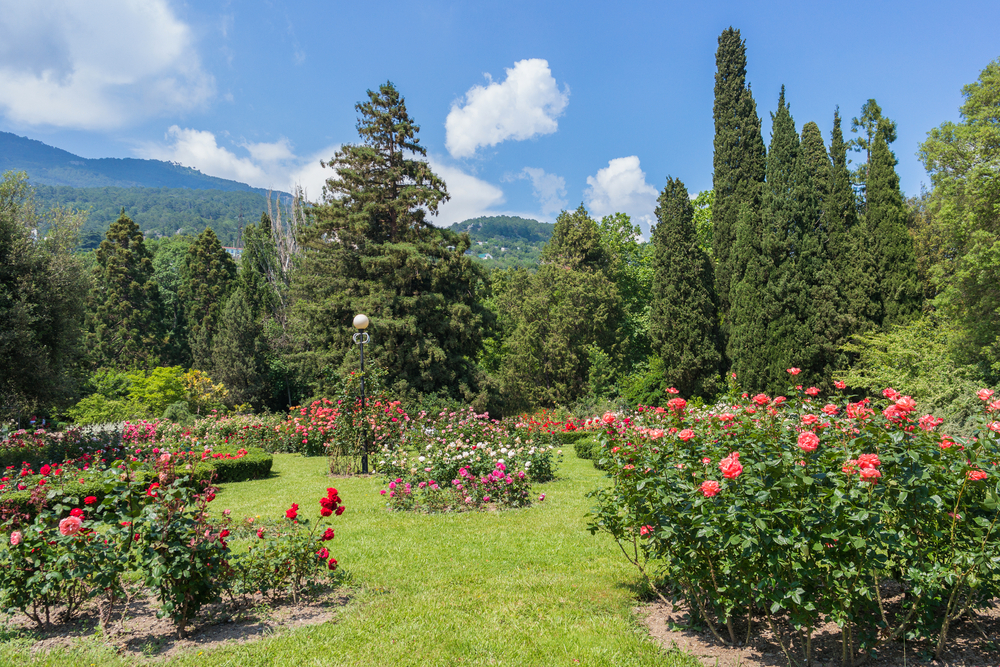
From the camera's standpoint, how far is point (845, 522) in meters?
2.55

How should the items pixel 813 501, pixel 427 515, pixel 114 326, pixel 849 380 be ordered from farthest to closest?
pixel 114 326
pixel 849 380
pixel 427 515
pixel 813 501

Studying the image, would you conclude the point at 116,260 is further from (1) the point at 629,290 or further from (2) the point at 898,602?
(2) the point at 898,602

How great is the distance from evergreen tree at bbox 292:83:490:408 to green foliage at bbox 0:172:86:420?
710cm

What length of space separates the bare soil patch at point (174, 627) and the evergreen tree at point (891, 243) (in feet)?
63.9

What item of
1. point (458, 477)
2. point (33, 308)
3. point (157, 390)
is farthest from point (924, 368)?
point (157, 390)

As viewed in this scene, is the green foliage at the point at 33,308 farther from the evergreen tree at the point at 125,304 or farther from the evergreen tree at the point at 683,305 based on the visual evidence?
the evergreen tree at the point at 683,305

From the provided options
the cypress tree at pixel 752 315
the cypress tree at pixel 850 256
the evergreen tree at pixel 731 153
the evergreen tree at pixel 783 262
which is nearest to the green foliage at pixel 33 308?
the cypress tree at pixel 752 315

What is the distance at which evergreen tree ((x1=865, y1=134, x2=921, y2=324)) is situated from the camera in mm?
16906

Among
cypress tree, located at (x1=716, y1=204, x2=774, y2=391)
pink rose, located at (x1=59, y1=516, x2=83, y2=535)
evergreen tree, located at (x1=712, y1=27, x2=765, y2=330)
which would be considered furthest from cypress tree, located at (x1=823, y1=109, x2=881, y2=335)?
pink rose, located at (x1=59, y1=516, x2=83, y2=535)

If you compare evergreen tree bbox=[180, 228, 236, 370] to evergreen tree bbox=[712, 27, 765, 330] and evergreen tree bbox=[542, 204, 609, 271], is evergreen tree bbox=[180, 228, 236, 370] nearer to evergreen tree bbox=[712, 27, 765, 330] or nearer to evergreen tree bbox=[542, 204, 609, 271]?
→ evergreen tree bbox=[542, 204, 609, 271]

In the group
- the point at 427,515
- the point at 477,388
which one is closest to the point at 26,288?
the point at 427,515

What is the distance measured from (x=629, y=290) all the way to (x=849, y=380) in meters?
13.8

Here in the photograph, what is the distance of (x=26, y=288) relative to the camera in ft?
38.8

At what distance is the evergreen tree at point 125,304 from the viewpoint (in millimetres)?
27609
